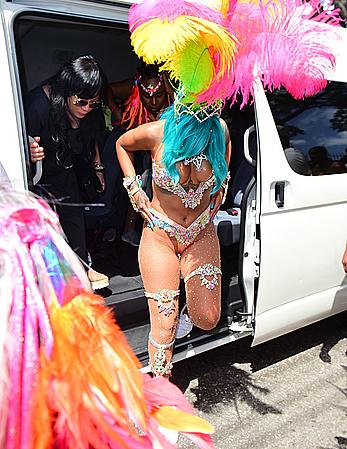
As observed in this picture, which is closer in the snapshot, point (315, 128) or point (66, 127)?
point (315, 128)

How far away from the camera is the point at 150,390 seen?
0.96 m

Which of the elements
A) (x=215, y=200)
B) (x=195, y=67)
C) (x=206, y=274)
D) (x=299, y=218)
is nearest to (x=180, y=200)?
(x=215, y=200)

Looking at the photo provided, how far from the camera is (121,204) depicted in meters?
4.19

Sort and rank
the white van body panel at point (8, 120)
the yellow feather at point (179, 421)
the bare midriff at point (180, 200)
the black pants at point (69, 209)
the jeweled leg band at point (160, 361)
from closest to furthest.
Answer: the yellow feather at point (179, 421) → the white van body panel at point (8, 120) → the bare midriff at point (180, 200) → the jeweled leg band at point (160, 361) → the black pants at point (69, 209)

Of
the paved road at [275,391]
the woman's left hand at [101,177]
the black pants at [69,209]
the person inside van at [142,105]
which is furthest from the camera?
the woman's left hand at [101,177]

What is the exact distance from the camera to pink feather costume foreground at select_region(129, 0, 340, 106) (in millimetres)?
1948

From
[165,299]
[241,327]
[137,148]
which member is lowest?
[241,327]

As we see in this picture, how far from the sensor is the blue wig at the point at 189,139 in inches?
91.4

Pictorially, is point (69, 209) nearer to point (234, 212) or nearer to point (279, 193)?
point (234, 212)

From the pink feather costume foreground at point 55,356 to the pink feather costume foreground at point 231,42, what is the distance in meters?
1.29

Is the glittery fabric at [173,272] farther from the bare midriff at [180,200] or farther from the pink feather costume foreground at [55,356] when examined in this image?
the pink feather costume foreground at [55,356]

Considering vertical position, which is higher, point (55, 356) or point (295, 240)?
point (55, 356)

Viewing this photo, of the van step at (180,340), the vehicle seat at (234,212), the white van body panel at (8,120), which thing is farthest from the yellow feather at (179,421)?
the vehicle seat at (234,212)

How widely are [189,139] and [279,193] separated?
86cm
